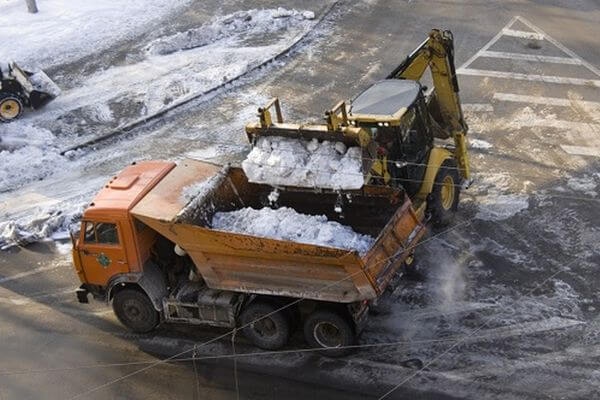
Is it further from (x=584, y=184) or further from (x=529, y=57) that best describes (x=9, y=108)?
(x=584, y=184)

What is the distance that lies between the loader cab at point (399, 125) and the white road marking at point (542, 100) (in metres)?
5.89

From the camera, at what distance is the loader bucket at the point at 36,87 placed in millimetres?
20156

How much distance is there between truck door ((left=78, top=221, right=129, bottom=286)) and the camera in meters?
11.8

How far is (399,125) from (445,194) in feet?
6.98

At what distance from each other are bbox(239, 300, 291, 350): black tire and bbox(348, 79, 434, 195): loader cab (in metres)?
3.09

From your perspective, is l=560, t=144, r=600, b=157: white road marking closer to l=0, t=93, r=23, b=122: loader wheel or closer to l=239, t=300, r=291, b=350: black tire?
l=239, t=300, r=291, b=350: black tire

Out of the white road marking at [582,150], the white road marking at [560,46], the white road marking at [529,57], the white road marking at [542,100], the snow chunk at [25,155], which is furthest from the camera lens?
the white road marking at [529,57]

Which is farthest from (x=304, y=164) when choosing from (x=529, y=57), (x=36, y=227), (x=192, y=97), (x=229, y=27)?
(x=229, y=27)

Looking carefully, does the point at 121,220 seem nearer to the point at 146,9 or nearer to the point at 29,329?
the point at 29,329

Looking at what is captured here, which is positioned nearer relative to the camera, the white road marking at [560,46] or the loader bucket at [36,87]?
the white road marking at [560,46]

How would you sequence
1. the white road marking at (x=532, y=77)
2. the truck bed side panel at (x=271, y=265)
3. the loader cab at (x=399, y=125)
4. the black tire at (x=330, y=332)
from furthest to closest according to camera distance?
the white road marking at (x=532, y=77), the loader cab at (x=399, y=125), the black tire at (x=330, y=332), the truck bed side panel at (x=271, y=265)

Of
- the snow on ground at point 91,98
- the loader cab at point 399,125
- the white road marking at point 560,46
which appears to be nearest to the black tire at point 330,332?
the loader cab at point 399,125

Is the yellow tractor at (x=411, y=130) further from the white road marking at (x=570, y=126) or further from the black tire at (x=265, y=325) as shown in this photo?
the white road marking at (x=570, y=126)


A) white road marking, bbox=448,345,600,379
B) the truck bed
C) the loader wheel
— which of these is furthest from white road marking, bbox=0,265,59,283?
white road marking, bbox=448,345,600,379
